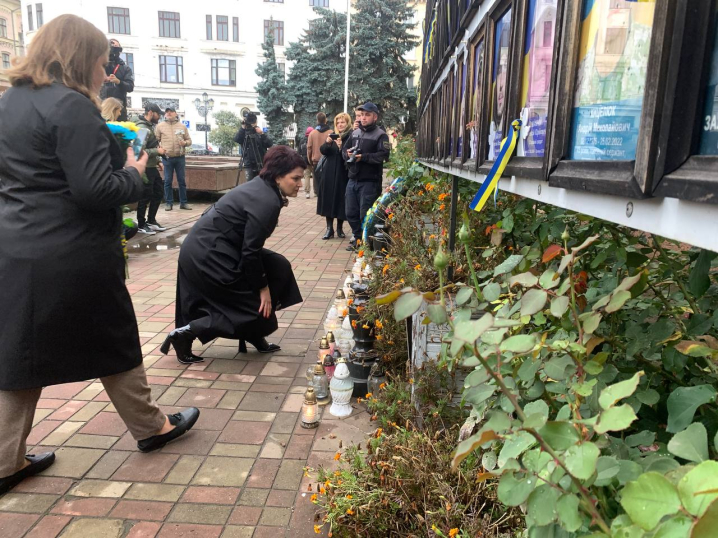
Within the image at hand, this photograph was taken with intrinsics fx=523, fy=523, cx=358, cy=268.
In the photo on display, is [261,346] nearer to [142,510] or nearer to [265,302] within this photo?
[265,302]

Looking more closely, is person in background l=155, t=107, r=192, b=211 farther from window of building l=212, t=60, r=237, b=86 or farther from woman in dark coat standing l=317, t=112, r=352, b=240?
window of building l=212, t=60, r=237, b=86

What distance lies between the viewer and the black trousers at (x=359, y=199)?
7.18 metres

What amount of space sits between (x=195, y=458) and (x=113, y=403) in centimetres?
50

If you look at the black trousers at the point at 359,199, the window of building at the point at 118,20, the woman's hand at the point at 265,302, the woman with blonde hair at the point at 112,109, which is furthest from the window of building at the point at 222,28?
the woman's hand at the point at 265,302

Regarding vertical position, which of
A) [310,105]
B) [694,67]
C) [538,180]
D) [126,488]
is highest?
[310,105]

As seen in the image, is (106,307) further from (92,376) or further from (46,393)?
(46,393)

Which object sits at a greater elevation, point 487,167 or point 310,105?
point 310,105

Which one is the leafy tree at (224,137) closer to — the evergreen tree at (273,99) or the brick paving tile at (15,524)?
the evergreen tree at (273,99)

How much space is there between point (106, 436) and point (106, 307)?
954 millimetres

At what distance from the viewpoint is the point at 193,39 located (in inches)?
1761

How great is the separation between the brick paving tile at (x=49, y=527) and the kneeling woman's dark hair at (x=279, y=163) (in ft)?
7.57

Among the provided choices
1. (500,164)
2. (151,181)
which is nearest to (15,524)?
(500,164)

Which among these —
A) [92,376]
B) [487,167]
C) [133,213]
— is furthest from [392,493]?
[133,213]

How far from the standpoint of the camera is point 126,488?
2.41 metres
